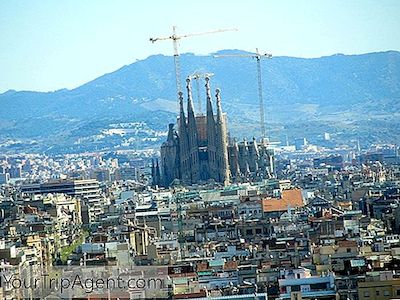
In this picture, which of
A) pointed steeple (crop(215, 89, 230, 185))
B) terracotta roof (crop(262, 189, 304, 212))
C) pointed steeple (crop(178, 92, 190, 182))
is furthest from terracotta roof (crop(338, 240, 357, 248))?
pointed steeple (crop(178, 92, 190, 182))

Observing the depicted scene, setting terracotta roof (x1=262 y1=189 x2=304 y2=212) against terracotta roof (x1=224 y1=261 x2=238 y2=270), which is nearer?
terracotta roof (x1=224 y1=261 x2=238 y2=270)

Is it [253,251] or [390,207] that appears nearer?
[253,251]

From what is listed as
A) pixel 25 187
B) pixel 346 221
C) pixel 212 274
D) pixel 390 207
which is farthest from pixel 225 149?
pixel 212 274

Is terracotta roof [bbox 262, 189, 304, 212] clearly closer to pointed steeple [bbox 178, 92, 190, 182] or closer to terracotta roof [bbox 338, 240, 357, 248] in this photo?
terracotta roof [bbox 338, 240, 357, 248]

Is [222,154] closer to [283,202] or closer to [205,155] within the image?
[205,155]

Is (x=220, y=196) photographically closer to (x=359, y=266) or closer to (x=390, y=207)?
(x=390, y=207)

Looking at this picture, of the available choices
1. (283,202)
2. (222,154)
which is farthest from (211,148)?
(283,202)
